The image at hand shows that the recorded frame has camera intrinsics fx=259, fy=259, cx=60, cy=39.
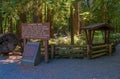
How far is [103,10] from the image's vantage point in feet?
76.4

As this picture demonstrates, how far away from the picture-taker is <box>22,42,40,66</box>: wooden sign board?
505 inches

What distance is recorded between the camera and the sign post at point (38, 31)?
1360cm

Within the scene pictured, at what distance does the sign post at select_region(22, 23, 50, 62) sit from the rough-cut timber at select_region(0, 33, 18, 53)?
2231 mm

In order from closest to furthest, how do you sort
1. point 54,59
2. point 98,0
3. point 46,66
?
point 46,66, point 54,59, point 98,0

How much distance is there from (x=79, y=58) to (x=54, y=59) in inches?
56.9

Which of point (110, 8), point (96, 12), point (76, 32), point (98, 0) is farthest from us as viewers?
point (76, 32)

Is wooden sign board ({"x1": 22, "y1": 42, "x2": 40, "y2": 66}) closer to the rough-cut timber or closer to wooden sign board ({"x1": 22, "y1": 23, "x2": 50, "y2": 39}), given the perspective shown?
wooden sign board ({"x1": 22, "y1": 23, "x2": 50, "y2": 39})

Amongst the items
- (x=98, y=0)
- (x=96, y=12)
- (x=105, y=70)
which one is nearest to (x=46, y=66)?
(x=105, y=70)

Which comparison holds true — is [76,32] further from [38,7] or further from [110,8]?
[38,7]

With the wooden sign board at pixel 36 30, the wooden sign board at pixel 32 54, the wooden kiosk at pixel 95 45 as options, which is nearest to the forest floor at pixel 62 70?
the wooden sign board at pixel 32 54

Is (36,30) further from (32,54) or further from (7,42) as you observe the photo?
(7,42)

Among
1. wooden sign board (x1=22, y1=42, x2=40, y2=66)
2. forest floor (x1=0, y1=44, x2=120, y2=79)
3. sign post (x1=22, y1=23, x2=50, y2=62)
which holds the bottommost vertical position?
forest floor (x1=0, y1=44, x2=120, y2=79)

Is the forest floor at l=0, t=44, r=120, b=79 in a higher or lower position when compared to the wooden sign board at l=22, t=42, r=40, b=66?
lower

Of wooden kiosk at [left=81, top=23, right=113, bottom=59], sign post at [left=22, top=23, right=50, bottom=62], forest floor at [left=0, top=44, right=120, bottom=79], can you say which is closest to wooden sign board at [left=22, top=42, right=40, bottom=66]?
forest floor at [left=0, top=44, right=120, bottom=79]
